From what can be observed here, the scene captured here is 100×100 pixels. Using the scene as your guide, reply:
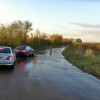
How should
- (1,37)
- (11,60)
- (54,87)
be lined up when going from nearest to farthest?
(54,87), (11,60), (1,37)

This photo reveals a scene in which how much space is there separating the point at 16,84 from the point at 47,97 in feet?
9.87

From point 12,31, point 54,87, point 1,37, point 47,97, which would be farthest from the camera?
point 12,31

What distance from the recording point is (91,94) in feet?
35.1

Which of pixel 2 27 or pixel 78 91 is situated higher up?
pixel 2 27

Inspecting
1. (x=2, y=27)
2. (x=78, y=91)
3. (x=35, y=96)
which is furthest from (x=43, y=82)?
(x=2, y=27)

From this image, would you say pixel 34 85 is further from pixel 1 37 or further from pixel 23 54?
pixel 1 37

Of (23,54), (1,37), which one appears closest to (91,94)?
(23,54)

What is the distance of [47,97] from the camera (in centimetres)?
967

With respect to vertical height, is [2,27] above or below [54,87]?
above

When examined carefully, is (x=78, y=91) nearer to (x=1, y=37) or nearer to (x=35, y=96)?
Answer: (x=35, y=96)

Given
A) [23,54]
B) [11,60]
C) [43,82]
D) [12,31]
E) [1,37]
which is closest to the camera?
[43,82]

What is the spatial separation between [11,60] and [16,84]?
703cm

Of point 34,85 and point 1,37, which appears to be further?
point 1,37

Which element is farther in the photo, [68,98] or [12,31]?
[12,31]
